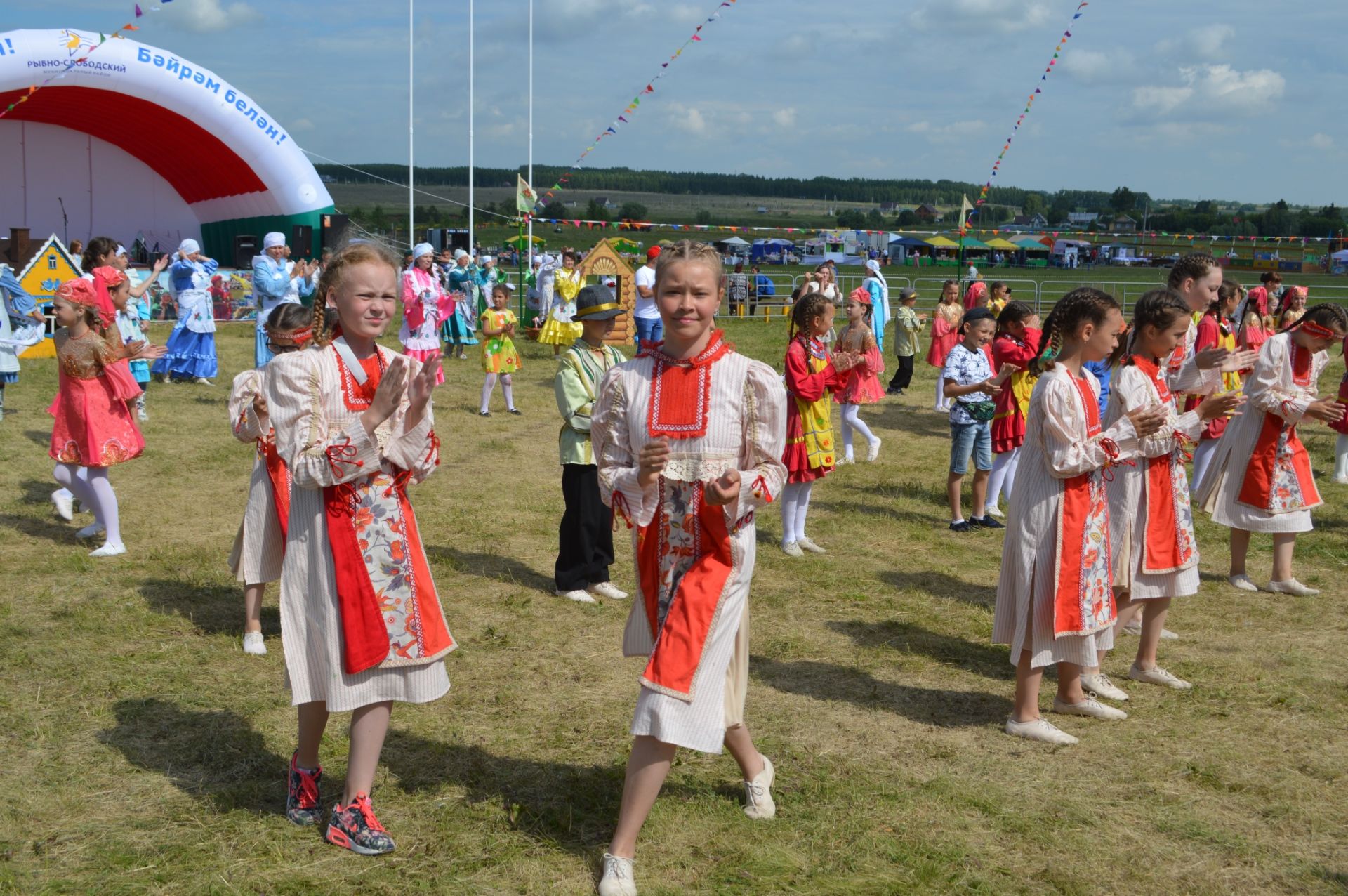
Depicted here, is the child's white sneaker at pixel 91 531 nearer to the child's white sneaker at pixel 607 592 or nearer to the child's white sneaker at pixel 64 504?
the child's white sneaker at pixel 64 504

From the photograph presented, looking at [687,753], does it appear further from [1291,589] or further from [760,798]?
[1291,589]

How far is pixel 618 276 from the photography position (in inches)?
804

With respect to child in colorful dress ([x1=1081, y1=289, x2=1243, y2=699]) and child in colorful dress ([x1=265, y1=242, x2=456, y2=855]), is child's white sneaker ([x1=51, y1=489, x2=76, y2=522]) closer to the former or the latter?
child in colorful dress ([x1=265, y1=242, x2=456, y2=855])

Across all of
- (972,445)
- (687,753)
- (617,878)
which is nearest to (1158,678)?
(687,753)

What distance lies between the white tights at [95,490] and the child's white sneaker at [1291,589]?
704 cm

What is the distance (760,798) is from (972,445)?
16.4 feet

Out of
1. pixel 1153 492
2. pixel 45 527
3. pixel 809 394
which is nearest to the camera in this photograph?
pixel 1153 492

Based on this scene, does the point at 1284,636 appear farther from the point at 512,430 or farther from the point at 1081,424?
the point at 512,430

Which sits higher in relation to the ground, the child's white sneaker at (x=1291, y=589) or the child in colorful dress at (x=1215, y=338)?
the child in colorful dress at (x=1215, y=338)

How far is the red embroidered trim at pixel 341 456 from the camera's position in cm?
336

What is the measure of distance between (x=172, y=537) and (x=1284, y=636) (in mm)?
6838

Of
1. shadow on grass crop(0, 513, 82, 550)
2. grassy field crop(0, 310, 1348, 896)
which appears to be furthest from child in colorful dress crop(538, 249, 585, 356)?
grassy field crop(0, 310, 1348, 896)

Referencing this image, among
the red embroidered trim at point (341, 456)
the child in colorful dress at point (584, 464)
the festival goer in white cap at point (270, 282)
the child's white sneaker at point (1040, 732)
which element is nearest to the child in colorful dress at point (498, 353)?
the festival goer in white cap at point (270, 282)

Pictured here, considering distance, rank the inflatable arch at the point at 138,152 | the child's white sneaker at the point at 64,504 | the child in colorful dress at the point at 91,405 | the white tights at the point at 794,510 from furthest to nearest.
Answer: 1. the inflatable arch at the point at 138,152
2. the child's white sneaker at the point at 64,504
3. the white tights at the point at 794,510
4. the child in colorful dress at the point at 91,405
